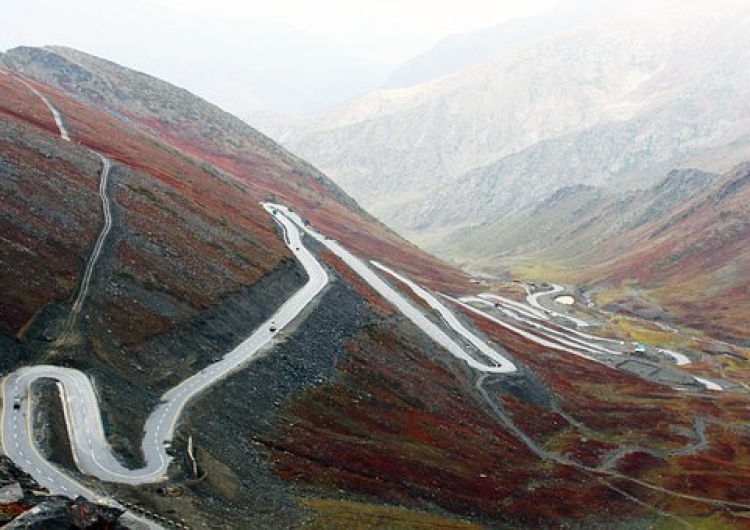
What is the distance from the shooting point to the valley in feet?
196

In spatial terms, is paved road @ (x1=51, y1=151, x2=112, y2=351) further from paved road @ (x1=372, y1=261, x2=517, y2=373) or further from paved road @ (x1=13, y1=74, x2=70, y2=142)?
paved road @ (x1=372, y1=261, x2=517, y2=373)

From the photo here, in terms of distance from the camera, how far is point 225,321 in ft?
307

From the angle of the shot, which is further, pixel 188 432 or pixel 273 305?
pixel 273 305

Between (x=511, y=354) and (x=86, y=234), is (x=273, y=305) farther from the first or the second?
(x=511, y=354)

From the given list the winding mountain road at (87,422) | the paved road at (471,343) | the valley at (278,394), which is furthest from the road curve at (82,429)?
Answer: the paved road at (471,343)

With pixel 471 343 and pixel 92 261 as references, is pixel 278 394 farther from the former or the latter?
pixel 471 343

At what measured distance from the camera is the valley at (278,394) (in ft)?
196

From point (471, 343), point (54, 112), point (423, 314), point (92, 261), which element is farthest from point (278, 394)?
point (54, 112)

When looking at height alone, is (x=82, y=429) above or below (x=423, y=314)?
above

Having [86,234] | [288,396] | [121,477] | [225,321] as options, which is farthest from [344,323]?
[121,477]

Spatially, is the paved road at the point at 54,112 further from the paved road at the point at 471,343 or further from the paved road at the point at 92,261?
the paved road at the point at 471,343

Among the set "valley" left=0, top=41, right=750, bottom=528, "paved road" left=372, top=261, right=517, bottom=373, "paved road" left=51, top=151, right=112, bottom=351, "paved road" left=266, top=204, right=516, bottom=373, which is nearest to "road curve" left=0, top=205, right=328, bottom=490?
"valley" left=0, top=41, right=750, bottom=528

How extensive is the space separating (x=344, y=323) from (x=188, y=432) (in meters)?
47.8

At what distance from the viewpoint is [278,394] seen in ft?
268
